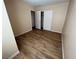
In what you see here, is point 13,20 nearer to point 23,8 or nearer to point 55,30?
point 23,8

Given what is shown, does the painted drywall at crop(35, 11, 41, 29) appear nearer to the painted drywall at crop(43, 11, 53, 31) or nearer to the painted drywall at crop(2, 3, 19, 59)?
the painted drywall at crop(43, 11, 53, 31)

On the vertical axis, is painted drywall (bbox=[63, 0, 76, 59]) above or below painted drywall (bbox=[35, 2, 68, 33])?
below

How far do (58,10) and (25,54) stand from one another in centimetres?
368

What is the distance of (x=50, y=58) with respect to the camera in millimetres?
2090

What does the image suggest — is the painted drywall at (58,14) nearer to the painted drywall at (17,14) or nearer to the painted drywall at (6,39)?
the painted drywall at (17,14)

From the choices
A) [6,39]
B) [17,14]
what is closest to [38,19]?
[17,14]

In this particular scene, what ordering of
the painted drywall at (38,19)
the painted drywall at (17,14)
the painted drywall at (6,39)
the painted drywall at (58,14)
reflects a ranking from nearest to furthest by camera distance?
the painted drywall at (6,39) < the painted drywall at (17,14) < the painted drywall at (58,14) < the painted drywall at (38,19)

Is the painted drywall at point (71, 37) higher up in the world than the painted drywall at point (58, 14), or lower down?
lower down

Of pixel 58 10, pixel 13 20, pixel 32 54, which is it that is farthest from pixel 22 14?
pixel 32 54

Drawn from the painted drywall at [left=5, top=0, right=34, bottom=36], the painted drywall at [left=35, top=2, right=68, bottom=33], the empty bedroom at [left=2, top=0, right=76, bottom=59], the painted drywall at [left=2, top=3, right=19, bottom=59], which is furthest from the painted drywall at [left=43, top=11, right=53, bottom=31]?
the painted drywall at [left=2, top=3, right=19, bottom=59]

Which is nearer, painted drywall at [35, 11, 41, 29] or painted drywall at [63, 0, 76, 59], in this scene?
painted drywall at [63, 0, 76, 59]

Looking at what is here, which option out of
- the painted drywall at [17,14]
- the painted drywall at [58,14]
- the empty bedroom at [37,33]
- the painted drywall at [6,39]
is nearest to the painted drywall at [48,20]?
the empty bedroom at [37,33]

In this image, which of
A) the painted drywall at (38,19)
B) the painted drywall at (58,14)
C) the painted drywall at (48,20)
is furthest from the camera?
the painted drywall at (38,19)

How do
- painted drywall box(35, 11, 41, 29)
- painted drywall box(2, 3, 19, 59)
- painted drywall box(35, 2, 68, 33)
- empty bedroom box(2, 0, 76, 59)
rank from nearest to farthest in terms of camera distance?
painted drywall box(2, 3, 19, 59), empty bedroom box(2, 0, 76, 59), painted drywall box(35, 2, 68, 33), painted drywall box(35, 11, 41, 29)
